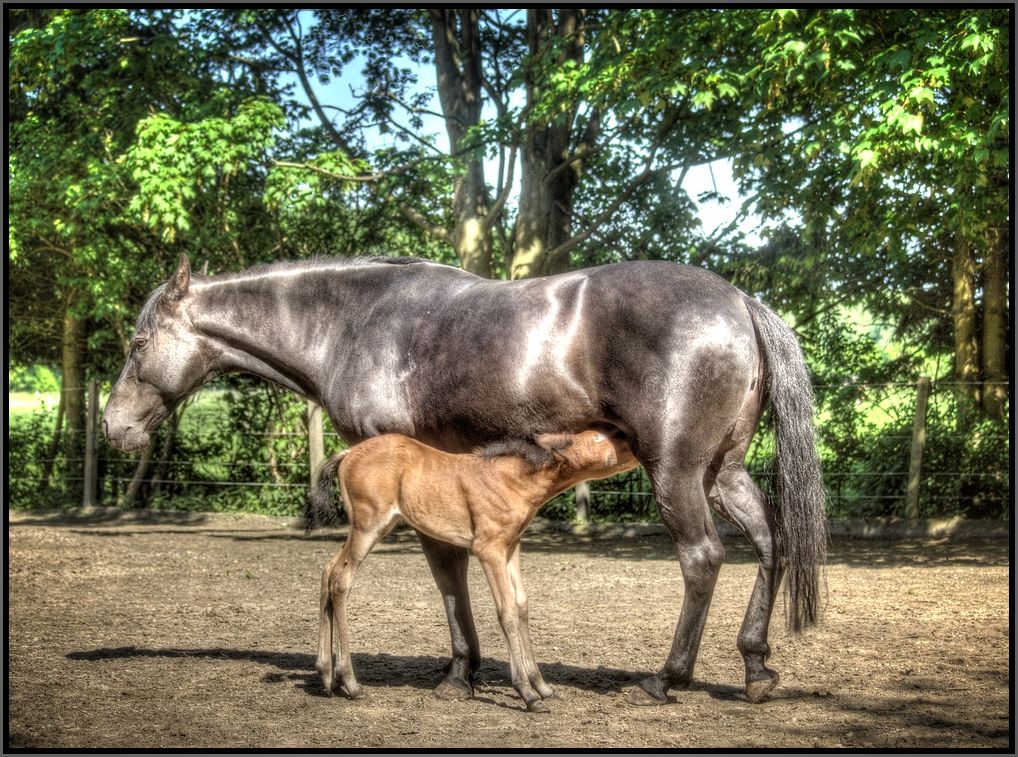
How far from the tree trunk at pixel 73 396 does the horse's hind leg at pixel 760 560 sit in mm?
13378

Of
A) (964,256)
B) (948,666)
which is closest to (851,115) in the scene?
(964,256)

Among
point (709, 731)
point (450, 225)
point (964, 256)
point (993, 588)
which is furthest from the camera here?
point (450, 225)

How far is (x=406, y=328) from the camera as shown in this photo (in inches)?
217

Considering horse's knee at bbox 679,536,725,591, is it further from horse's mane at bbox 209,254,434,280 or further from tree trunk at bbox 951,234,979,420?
tree trunk at bbox 951,234,979,420

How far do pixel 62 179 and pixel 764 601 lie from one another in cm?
1126

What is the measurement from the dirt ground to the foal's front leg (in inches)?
3.7

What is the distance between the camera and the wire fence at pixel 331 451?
1263 centimetres

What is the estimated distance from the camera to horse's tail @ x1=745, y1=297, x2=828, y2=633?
5051 mm

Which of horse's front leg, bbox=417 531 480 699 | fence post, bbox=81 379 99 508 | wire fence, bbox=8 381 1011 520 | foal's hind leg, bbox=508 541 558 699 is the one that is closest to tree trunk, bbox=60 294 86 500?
wire fence, bbox=8 381 1011 520

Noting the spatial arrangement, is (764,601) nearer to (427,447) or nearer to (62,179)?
(427,447)

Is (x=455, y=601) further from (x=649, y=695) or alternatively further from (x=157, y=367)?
(x=157, y=367)

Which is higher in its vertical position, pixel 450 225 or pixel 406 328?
pixel 450 225

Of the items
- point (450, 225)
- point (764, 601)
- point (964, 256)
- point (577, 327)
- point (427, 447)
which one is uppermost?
point (450, 225)

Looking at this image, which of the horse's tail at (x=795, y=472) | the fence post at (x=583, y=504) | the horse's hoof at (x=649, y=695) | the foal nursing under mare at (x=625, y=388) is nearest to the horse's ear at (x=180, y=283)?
the foal nursing under mare at (x=625, y=388)
